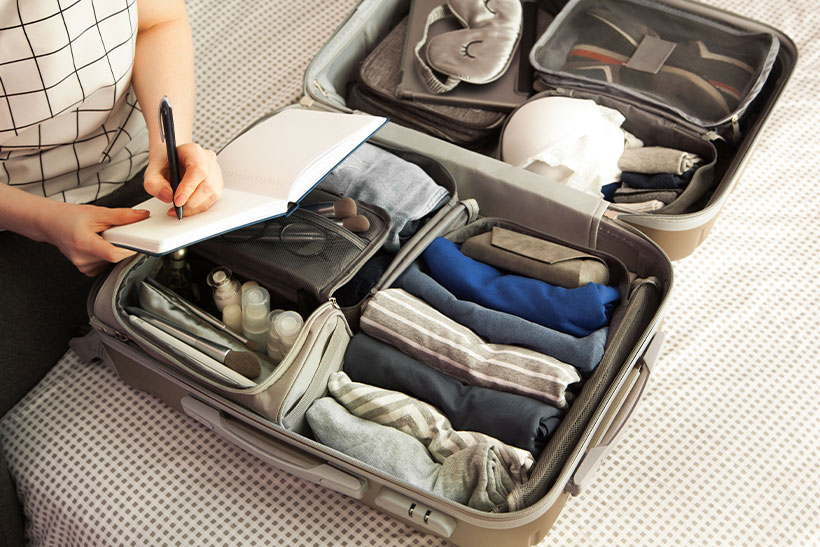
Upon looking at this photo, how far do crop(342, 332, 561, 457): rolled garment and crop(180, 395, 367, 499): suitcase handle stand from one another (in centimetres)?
11

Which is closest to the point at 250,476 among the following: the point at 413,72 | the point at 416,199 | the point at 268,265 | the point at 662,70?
the point at 268,265

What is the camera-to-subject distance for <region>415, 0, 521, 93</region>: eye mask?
115 cm

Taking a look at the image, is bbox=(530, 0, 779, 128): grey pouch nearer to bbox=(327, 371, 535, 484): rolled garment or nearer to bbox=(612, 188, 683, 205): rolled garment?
bbox=(612, 188, 683, 205): rolled garment

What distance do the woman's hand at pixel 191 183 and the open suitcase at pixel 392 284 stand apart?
10 centimetres

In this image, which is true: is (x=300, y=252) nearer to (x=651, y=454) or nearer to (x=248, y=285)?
(x=248, y=285)

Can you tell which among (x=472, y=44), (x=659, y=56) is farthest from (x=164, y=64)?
(x=659, y=56)

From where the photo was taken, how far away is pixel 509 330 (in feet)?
2.70

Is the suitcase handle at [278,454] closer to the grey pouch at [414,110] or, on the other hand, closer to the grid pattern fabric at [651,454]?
the grid pattern fabric at [651,454]

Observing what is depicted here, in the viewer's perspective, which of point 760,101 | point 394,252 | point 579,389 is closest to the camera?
point 579,389

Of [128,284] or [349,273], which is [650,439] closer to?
[349,273]

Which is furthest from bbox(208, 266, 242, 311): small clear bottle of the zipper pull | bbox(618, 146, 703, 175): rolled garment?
the zipper pull

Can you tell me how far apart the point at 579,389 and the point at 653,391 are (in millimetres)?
189

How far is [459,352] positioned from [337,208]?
226 millimetres

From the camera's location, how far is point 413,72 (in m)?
1.18
